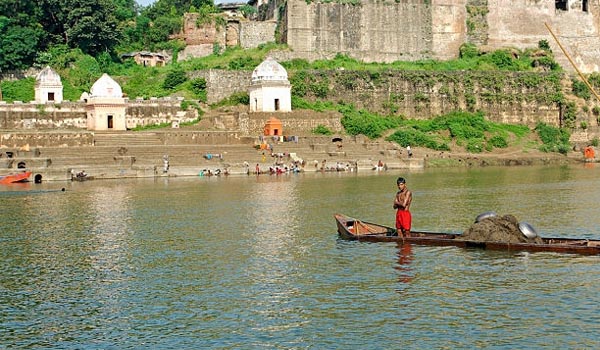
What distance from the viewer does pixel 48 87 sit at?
49.3m

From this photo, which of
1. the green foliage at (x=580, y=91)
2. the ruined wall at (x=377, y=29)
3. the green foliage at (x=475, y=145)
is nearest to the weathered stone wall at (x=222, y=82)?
the ruined wall at (x=377, y=29)

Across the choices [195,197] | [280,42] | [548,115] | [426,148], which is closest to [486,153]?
[426,148]

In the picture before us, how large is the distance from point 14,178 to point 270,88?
16.9m

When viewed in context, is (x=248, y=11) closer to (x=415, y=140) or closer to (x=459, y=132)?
(x=459, y=132)

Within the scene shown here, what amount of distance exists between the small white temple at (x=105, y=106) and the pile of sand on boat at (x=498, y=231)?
1248 inches

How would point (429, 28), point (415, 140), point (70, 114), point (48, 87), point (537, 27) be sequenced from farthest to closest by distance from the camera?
point (537, 27)
point (429, 28)
point (415, 140)
point (48, 87)
point (70, 114)

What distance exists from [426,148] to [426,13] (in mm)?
11517

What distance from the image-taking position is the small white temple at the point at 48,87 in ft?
162

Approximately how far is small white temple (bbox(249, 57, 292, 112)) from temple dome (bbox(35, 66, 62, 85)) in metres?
9.92

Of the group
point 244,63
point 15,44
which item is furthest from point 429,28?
point 15,44

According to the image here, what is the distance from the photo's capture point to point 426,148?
51688 millimetres

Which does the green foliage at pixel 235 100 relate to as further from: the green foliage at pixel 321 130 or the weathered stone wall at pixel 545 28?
the weathered stone wall at pixel 545 28

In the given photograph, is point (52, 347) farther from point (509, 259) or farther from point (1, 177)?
point (1, 177)

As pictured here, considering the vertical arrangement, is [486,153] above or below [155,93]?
below
